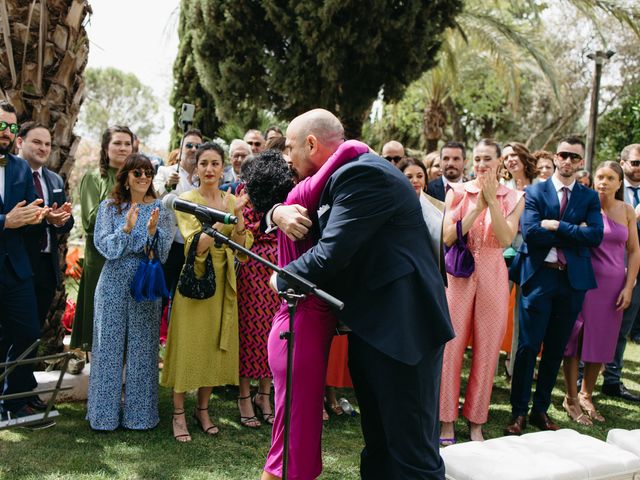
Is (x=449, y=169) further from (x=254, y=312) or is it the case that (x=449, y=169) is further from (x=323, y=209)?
(x=323, y=209)

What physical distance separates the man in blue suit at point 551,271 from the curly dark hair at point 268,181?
2.88 meters

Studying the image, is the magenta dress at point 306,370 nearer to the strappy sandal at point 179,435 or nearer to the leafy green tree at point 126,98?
the strappy sandal at point 179,435

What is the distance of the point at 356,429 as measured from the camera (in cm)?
569

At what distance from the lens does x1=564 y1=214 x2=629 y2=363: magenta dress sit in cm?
645

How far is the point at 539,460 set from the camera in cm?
382

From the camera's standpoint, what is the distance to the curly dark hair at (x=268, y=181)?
3668 millimetres

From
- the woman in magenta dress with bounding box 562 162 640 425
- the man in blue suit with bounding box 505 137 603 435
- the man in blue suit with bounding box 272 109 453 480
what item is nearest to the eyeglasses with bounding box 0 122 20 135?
the man in blue suit with bounding box 272 109 453 480

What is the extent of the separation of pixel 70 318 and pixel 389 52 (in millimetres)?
8256

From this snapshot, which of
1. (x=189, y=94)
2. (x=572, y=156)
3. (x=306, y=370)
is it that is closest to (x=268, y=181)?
(x=306, y=370)

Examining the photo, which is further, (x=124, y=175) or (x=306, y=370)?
(x=124, y=175)

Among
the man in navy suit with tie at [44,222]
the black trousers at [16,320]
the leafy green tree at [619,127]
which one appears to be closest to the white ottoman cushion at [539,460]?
the black trousers at [16,320]

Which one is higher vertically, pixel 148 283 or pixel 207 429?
pixel 148 283

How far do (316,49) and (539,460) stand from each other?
10.3 meters

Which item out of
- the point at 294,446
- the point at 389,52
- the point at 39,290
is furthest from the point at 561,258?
the point at 389,52
